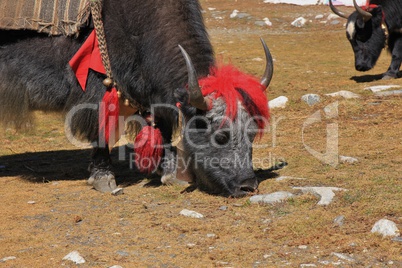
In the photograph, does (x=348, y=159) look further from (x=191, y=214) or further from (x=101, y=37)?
(x=101, y=37)

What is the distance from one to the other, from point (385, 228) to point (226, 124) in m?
1.32

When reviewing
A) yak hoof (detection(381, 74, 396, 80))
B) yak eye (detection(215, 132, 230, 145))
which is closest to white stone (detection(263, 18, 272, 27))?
yak hoof (detection(381, 74, 396, 80))

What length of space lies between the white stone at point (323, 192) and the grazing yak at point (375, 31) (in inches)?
208

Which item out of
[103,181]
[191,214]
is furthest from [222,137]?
[103,181]

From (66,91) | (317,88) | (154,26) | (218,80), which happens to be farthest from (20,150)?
(317,88)

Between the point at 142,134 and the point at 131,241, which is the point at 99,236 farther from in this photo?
the point at 142,134

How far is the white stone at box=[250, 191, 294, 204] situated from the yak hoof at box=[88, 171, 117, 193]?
48.9 inches

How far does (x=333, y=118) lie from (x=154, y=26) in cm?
255

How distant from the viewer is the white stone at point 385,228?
11.1ft

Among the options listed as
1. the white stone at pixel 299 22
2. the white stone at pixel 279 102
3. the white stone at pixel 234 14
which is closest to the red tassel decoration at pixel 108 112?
the white stone at pixel 279 102

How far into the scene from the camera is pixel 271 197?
13.6ft

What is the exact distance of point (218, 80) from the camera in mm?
4320

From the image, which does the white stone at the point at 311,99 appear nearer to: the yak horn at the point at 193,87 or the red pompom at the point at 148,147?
the red pompom at the point at 148,147

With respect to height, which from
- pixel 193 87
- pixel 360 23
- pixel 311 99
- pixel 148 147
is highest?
pixel 360 23
